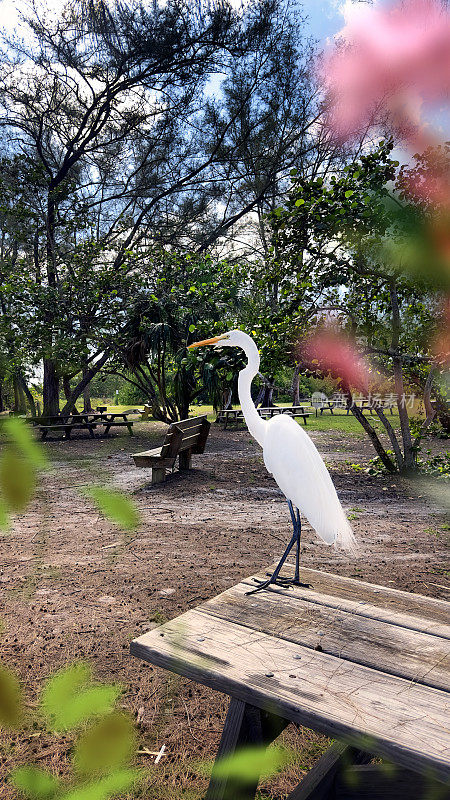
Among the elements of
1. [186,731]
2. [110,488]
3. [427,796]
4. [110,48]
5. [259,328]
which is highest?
[110,48]

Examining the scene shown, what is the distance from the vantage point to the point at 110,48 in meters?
12.3

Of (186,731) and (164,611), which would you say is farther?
(164,611)

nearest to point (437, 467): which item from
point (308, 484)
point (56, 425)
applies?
point (308, 484)

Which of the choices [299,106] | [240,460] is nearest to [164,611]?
[240,460]

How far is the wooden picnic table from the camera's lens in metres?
1.21

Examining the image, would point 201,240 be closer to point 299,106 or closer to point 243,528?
point 299,106

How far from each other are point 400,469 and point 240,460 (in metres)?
2.98

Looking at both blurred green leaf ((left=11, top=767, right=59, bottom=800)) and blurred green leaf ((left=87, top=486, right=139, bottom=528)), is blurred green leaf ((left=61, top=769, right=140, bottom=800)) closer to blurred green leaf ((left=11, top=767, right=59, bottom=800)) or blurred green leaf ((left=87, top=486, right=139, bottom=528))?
blurred green leaf ((left=11, top=767, right=59, bottom=800))

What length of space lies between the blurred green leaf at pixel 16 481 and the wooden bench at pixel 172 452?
6.74 metres

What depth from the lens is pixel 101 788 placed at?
420 mm

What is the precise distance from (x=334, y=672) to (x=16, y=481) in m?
1.32

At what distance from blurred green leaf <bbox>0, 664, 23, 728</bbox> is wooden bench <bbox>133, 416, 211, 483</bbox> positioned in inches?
265

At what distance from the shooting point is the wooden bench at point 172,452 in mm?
7223

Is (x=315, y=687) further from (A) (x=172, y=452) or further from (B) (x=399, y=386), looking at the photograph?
(B) (x=399, y=386)
